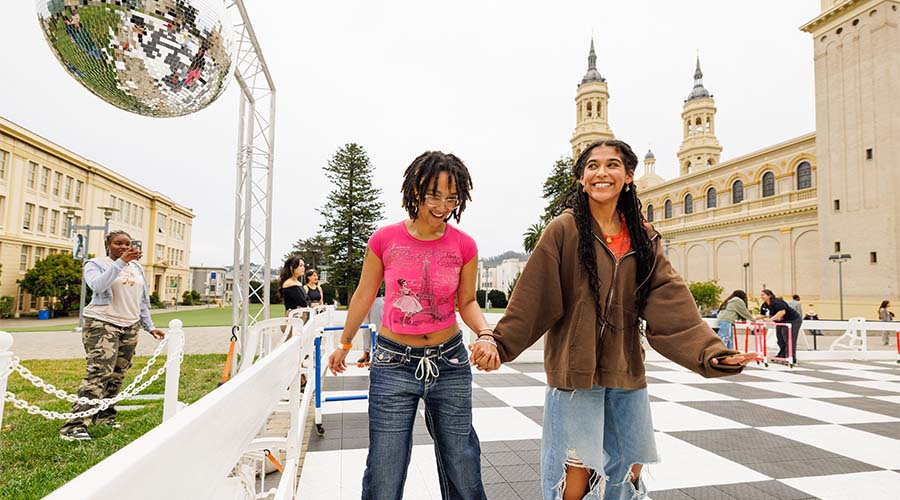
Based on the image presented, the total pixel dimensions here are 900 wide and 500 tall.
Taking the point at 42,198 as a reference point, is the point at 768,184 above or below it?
above

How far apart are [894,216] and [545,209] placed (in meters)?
21.6

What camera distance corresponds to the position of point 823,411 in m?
5.11

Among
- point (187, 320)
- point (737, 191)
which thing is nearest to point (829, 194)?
point (737, 191)

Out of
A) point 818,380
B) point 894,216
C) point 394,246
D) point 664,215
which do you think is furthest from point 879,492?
point 664,215

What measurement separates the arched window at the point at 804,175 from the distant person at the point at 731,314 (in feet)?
103

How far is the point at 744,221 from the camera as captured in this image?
36.3 m

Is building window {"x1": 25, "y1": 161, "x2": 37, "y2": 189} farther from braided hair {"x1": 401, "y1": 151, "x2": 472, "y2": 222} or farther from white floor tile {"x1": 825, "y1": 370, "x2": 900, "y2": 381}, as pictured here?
white floor tile {"x1": 825, "y1": 370, "x2": 900, "y2": 381}

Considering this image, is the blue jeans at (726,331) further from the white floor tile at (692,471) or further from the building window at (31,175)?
the building window at (31,175)

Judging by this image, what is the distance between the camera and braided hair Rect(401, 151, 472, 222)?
75.6 inches

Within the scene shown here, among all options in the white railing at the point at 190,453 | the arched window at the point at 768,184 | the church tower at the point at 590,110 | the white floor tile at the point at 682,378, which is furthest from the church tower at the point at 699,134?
the white railing at the point at 190,453

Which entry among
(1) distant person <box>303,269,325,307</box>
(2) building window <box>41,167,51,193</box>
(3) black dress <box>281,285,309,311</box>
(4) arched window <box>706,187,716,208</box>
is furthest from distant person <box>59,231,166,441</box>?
(4) arched window <box>706,187,716,208</box>

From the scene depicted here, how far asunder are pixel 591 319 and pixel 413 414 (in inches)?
32.2

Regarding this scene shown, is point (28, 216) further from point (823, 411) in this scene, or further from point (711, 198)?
point (711, 198)

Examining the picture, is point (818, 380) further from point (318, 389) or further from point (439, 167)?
point (439, 167)
